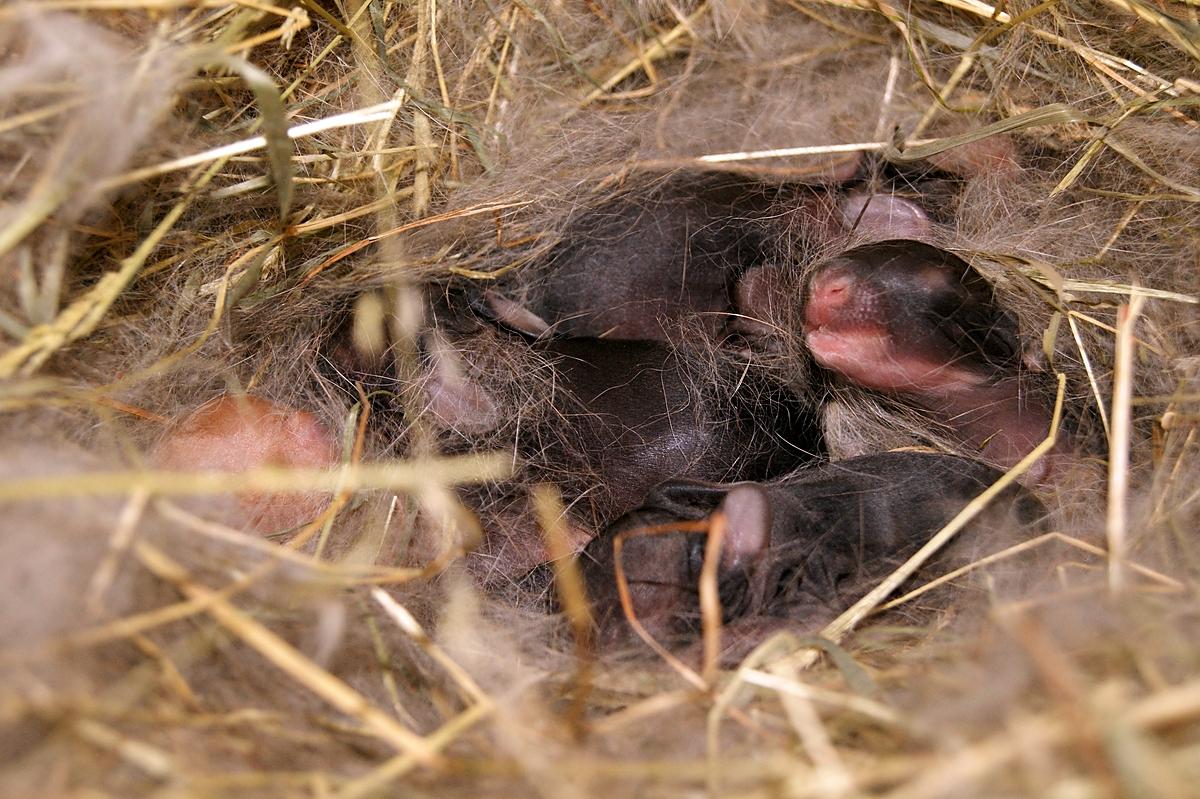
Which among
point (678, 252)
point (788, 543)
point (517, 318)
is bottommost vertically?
point (788, 543)

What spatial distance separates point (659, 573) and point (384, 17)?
980 millimetres

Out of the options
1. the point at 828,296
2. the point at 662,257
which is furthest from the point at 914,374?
the point at 662,257

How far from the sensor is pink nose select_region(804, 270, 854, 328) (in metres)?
1.37

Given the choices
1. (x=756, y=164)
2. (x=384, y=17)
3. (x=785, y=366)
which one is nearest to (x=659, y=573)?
(x=785, y=366)

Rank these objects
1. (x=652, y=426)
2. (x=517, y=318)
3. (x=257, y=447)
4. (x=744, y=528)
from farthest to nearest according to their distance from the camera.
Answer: (x=517, y=318) < (x=652, y=426) < (x=257, y=447) < (x=744, y=528)

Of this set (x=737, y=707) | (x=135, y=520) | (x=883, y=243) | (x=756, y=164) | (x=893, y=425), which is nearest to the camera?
(x=135, y=520)

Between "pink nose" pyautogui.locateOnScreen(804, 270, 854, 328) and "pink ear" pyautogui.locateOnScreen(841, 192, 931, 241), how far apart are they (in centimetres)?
25

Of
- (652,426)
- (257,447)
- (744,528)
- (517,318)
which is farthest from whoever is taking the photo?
(517,318)

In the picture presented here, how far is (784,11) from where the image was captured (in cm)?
171

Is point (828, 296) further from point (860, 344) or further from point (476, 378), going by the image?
point (476, 378)

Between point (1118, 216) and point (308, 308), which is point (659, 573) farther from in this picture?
point (1118, 216)

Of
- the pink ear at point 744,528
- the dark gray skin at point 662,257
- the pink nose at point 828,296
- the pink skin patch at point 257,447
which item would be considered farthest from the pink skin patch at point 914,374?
the pink skin patch at point 257,447

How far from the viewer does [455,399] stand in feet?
4.83

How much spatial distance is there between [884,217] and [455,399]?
83 cm
